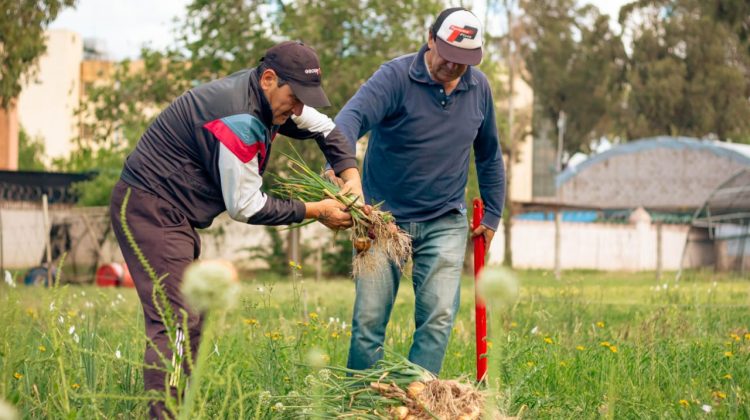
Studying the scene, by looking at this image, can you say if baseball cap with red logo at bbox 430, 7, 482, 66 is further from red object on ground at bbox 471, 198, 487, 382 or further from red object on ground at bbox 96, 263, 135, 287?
red object on ground at bbox 96, 263, 135, 287

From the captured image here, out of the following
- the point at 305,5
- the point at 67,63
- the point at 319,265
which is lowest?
the point at 319,265

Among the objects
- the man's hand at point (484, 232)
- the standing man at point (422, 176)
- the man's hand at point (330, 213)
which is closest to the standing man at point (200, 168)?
the man's hand at point (330, 213)

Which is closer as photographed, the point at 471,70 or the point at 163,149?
the point at 163,149

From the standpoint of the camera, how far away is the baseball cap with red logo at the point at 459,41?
17.4 ft

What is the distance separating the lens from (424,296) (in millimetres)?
→ 5637

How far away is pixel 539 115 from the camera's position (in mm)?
60188

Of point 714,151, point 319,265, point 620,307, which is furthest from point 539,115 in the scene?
point 620,307

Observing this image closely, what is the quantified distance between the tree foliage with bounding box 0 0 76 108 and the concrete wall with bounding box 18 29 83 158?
1350 inches

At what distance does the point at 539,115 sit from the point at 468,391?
57.0m

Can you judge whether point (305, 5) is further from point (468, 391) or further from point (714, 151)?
point (714, 151)

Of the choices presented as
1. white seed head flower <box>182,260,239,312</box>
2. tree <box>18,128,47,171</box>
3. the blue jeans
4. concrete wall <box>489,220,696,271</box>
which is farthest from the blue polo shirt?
tree <box>18,128,47,171</box>

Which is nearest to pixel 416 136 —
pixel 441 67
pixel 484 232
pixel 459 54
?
pixel 441 67

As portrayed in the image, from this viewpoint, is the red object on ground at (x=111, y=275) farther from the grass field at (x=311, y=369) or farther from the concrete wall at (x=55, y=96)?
the concrete wall at (x=55, y=96)

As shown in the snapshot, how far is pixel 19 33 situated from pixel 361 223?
1614cm
